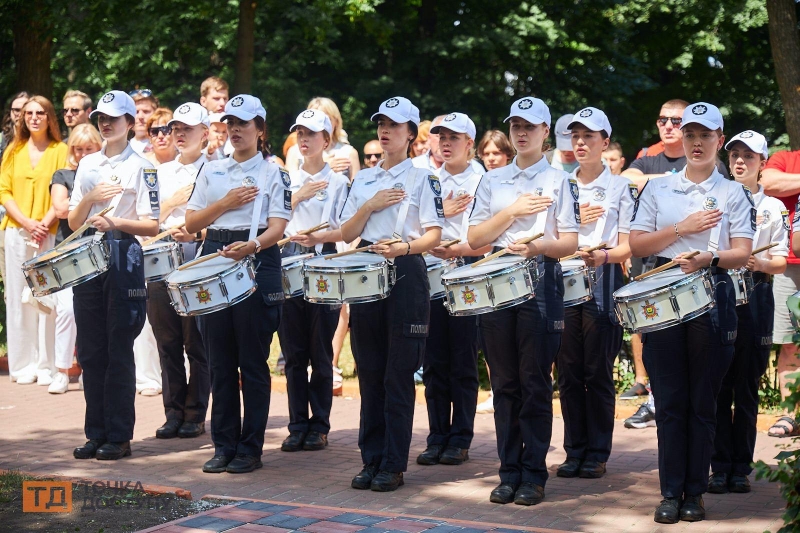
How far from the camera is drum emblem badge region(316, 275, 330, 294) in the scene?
24.0 feet

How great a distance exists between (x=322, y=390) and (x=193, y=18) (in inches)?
531

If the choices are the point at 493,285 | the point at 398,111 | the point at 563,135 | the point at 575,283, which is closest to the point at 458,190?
the point at 563,135

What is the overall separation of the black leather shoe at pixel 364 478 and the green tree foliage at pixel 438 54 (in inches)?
509

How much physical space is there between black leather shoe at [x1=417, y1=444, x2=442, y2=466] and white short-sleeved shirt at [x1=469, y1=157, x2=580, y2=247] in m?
1.85

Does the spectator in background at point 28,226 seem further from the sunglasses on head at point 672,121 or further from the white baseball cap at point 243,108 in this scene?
the sunglasses on head at point 672,121

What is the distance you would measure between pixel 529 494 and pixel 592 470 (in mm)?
925

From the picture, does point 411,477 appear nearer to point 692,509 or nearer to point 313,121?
point 692,509

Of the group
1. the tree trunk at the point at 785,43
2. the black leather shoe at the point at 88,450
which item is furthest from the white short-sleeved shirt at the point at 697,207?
the tree trunk at the point at 785,43

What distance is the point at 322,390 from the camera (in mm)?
8930

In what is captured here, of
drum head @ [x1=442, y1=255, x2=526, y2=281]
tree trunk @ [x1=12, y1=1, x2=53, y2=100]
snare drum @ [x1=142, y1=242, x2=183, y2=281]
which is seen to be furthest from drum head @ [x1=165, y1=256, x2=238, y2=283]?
tree trunk @ [x1=12, y1=1, x2=53, y2=100]

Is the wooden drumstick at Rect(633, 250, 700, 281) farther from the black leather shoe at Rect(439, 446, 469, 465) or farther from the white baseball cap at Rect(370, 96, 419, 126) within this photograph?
the black leather shoe at Rect(439, 446, 469, 465)

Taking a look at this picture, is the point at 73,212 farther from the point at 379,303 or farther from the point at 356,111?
the point at 356,111

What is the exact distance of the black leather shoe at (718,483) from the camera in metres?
7.40

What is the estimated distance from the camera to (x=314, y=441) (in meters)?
8.80
